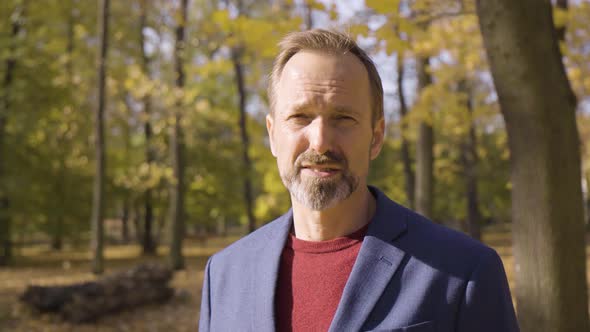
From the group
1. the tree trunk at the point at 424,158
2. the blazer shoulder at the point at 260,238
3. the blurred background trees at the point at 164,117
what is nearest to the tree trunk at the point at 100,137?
the blurred background trees at the point at 164,117

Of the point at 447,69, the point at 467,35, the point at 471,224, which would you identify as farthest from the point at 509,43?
the point at 471,224

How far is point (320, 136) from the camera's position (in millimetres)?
1708

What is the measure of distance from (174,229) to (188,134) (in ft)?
8.86

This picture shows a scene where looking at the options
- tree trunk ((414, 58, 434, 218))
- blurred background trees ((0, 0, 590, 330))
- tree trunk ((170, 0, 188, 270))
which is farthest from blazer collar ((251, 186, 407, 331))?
tree trunk ((170, 0, 188, 270))

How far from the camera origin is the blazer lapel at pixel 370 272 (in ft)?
5.30

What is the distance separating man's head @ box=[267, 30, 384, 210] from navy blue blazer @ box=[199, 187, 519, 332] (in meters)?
0.21

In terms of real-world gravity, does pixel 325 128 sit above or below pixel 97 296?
above

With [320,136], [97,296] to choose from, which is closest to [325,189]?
[320,136]

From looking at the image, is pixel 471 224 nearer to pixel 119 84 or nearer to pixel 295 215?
pixel 119 84

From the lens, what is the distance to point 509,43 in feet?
11.2

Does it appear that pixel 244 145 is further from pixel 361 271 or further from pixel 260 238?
pixel 361 271

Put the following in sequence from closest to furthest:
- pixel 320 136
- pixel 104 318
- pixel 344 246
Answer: pixel 320 136
pixel 344 246
pixel 104 318

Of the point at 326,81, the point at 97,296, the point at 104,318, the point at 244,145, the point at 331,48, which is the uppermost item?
the point at 331,48

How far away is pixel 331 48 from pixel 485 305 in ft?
2.98
